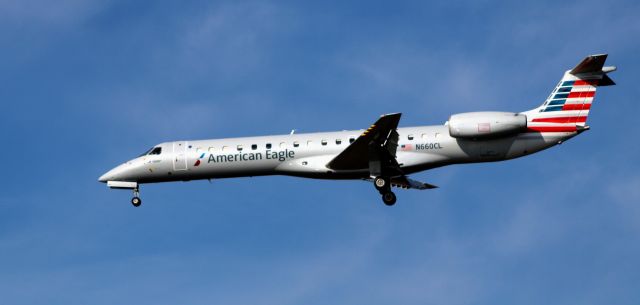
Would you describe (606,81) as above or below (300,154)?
above

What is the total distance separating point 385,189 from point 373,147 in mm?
2028

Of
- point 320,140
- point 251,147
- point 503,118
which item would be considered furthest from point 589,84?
point 251,147

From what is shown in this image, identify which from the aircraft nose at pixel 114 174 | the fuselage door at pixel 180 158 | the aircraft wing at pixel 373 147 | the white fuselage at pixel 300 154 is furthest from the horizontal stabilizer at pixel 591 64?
the aircraft nose at pixel 114 174

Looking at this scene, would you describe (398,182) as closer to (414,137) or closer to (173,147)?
(414,137)

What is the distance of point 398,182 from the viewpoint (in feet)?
135

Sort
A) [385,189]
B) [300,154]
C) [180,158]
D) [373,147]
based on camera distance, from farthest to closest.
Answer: [180,158]
[300,154]
[385,189]
[373,147]

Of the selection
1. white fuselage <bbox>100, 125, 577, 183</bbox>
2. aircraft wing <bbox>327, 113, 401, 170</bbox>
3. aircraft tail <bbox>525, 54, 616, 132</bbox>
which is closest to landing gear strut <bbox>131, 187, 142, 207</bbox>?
white fuselage <bbox>100, 125, 577, 183</bbox>

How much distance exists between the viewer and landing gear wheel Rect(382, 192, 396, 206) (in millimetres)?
38031

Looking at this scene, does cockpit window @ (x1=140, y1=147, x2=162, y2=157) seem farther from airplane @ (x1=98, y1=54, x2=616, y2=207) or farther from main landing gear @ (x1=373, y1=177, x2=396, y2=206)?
main landing gear @ (x1=373, y1=177, x2=396, y2=206)

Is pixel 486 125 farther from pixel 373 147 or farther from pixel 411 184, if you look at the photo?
pixel 411 184

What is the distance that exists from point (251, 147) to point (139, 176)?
4466 mm

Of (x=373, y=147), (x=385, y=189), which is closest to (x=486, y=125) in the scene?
(x=373, y=147)

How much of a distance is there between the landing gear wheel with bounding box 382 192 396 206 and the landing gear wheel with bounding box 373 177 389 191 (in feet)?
1.04

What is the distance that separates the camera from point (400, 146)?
1495 inches
